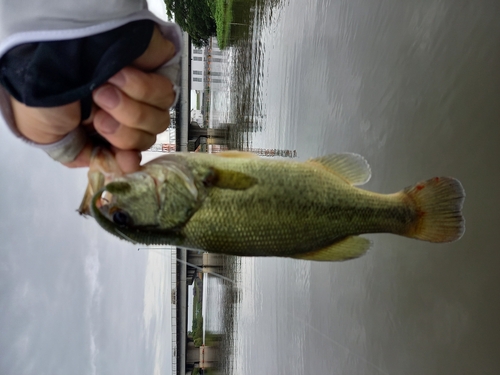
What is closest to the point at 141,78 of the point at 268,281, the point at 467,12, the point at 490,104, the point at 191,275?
the point at 490,104

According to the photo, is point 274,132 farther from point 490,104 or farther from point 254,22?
point 490,104

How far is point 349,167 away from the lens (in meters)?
2.91

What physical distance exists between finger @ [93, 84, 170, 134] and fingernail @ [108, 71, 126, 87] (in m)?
0.02

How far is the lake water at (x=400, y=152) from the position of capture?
4797 mm

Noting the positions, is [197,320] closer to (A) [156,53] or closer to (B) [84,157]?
(B) [84,157]

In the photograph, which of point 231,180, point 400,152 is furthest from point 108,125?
point 400,152

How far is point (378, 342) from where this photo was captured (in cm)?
679

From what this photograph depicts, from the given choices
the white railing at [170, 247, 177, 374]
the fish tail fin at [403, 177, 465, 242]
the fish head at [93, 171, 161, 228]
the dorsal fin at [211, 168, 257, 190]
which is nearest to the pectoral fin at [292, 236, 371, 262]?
the fish tail fin at [403, 177, 465, 242]

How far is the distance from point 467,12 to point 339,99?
10.6 ft

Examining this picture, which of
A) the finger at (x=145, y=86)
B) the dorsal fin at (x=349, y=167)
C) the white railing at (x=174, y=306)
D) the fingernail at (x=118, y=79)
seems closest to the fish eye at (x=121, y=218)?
the finger at (x=145, y=86)

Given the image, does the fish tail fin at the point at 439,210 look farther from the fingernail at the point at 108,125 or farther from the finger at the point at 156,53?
the fingernail at the point at 108,125

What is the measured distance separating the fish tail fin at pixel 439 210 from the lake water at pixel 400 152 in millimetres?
2240

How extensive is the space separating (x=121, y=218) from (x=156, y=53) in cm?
98

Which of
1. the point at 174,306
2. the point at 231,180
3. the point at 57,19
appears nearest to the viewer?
the point at 57,19
